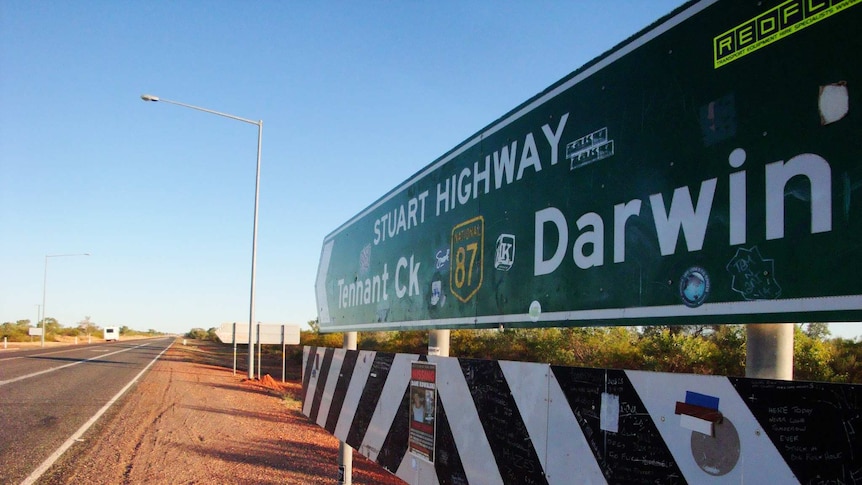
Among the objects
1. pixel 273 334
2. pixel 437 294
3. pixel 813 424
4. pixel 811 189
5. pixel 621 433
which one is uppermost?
pixel 811 189

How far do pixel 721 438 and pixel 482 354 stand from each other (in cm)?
1262

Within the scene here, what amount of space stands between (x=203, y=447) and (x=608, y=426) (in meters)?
9.56

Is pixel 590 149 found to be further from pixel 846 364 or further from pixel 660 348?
pixel 660 348

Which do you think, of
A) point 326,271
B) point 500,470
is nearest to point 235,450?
point 326,271

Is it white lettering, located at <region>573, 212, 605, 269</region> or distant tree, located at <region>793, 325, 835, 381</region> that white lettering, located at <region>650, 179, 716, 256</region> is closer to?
white lettering, located at <region>573, 212, 605, 269</region>

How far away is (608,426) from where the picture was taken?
1.69m

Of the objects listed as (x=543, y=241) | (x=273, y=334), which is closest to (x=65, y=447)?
(x=543, y=241)

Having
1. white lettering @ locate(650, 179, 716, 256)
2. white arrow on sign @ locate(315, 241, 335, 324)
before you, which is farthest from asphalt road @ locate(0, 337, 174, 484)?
white lettering @ locate(650, 179, 716, 256)

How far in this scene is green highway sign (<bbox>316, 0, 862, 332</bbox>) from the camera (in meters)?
1.35

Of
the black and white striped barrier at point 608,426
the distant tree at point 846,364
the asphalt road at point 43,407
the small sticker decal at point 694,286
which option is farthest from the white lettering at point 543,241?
the asphalt road at point 43,407

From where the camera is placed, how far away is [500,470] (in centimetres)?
218

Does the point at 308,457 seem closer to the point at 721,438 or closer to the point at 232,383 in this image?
the point at 721,438

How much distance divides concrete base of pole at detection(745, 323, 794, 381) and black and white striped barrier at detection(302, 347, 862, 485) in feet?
0.66

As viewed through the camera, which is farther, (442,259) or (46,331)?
(46,331)
